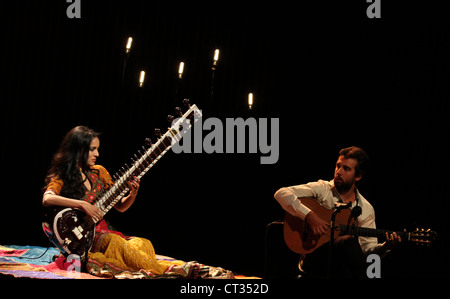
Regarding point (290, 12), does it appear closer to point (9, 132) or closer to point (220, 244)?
point (220, 244)

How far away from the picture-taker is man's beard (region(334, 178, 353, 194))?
385cm

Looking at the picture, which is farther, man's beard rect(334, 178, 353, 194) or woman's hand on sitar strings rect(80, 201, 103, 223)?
man's beard rect(334, 178, 353, 194)

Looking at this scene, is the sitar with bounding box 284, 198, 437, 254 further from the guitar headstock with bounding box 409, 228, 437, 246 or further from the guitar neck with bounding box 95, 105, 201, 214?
the guitar neck with bounding box 95, 105, 201, 214

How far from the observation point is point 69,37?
515 centimetres

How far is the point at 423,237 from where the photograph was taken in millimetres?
3566

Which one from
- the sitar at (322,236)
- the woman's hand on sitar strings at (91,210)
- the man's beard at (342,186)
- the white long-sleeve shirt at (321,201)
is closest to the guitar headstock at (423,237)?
the sitar at (322,236)

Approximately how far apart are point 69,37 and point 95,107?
0.75 m

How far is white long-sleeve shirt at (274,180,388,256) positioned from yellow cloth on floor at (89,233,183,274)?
97 cm

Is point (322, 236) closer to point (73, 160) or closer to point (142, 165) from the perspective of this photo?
point (142, 165)

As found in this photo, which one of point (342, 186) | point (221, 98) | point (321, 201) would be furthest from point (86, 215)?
point (221, 98)

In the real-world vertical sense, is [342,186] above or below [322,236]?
above

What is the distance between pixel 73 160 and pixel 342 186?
201cm

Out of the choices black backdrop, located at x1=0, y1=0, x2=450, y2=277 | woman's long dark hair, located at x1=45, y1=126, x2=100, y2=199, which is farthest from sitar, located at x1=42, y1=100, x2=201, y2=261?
black backdrop, located at x1=0, y1=0, x2=450, y2=277
